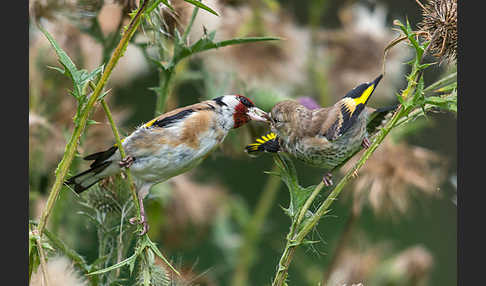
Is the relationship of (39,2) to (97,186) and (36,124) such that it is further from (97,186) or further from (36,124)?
(97,186)

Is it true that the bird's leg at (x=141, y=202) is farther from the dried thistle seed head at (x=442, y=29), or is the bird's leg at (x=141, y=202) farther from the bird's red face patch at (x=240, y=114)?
the dried thistle seed head at (x=442, y=29)

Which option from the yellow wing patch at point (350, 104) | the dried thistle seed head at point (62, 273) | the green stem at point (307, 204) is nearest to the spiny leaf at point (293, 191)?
the green stem at point (307, 204)

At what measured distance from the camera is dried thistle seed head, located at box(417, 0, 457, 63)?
37.8 inches

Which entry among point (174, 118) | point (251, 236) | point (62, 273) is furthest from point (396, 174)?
point (62, 273)

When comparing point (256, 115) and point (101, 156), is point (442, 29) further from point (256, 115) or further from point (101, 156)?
point (101, 156)

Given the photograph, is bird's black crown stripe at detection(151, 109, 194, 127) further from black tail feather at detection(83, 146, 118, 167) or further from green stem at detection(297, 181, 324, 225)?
green stem at detection(297, 181, 324, 225)

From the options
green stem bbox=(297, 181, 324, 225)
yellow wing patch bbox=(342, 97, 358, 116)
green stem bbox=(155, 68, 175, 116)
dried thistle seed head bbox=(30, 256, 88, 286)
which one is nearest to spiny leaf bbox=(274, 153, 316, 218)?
green stem bbox=(297, 181, 324, 225)

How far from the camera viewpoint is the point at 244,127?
4.46 ft

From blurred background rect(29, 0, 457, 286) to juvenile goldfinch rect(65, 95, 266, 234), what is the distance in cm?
9

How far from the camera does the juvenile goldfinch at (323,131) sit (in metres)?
1.05

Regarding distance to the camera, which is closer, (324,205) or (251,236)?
(324,205)

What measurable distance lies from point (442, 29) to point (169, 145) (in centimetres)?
42

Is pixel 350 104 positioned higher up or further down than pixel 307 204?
higher up

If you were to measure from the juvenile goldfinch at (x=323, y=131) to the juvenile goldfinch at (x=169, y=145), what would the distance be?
0.13ft
